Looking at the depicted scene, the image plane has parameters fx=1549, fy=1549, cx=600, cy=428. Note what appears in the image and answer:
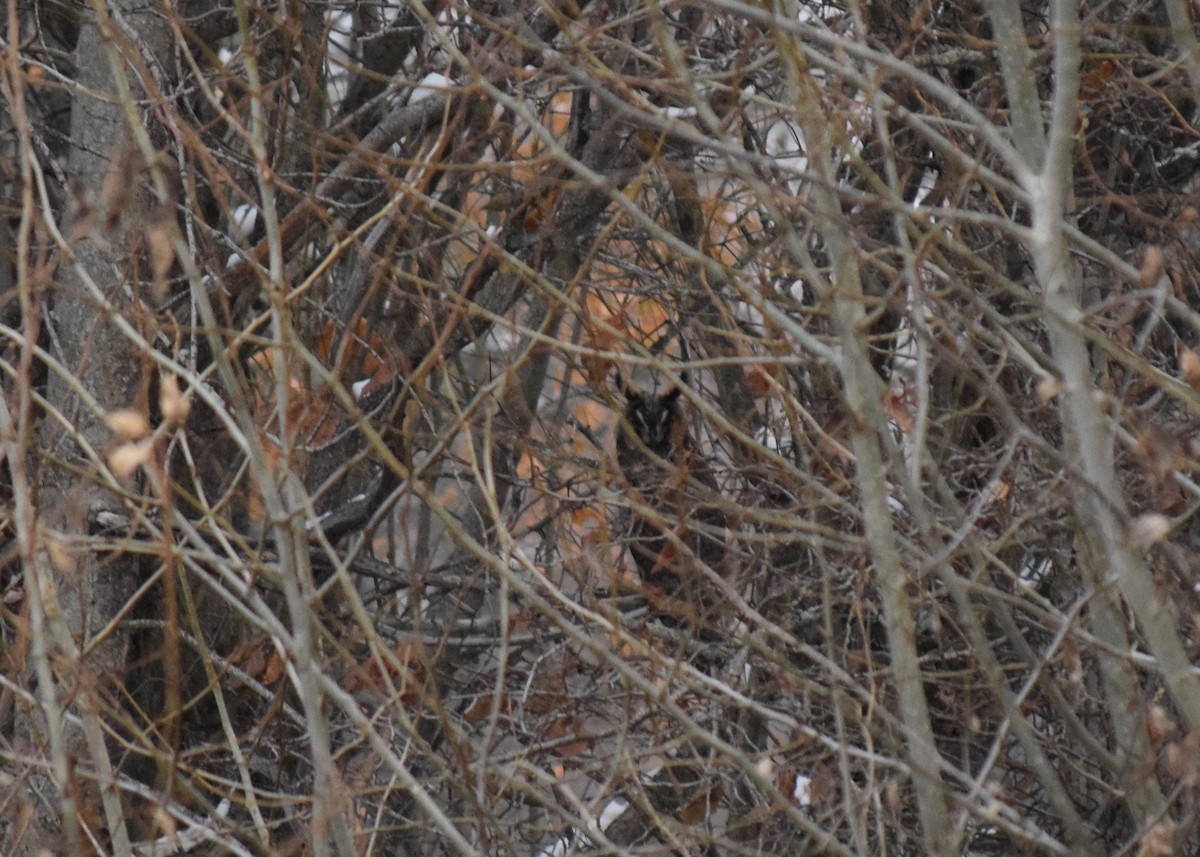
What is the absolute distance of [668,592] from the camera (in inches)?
204

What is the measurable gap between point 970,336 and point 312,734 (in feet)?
5.38

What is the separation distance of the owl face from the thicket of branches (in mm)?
77

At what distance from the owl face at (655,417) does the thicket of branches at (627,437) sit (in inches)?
3.0

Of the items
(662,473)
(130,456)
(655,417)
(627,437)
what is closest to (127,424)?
(130,456)

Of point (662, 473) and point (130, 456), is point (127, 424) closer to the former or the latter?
point (130, 456)

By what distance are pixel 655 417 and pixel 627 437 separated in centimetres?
84

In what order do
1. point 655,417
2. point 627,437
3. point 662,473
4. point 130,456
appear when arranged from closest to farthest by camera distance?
point 130,456 < point 627,437 < point 662,473 < point 655,417

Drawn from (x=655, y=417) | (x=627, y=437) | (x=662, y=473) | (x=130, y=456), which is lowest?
(x=655, y=417)

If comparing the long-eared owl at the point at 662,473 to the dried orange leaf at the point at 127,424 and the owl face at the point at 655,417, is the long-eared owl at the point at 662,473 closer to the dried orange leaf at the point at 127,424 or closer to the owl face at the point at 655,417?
the owl face at the point at 655,417

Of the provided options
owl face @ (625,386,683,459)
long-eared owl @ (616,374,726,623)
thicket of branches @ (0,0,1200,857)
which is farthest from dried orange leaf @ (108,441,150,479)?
owl face @ (625,386,683,459)

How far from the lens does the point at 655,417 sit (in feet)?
17.3

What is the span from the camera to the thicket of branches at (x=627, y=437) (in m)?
2.58

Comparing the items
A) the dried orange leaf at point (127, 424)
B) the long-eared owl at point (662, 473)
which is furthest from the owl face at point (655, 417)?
the dried orange leaf at point (127, 424)

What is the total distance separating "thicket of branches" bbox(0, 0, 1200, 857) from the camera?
2578 millimetres
